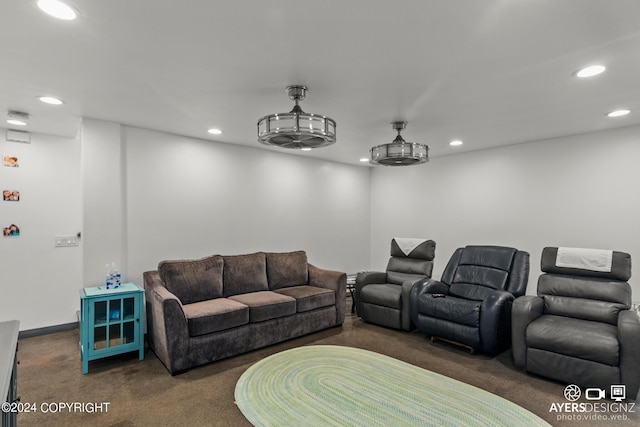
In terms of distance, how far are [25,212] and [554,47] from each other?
542 centimetres

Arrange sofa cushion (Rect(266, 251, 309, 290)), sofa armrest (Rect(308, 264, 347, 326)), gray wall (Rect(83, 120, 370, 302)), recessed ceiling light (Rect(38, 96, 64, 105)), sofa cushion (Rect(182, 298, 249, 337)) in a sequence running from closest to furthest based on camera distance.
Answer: recessed ceiling light (Rect(38, 96, 64, 105)) → sofa cushion (Rect(182, 298, 249, 337)) → gray wall (Rect(83, 120, 370, 302)) → sofa armrest (Rect(308, 264, 347, 326)) → sofa cushion (Rect(266, 251, 309, 290))

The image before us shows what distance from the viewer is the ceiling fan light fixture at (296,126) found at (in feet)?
8.05

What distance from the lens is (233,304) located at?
346 centimetres

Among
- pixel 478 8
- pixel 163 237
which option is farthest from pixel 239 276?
pixel 478 8

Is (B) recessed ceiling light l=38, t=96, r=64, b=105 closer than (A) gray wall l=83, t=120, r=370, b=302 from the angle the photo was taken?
Yes

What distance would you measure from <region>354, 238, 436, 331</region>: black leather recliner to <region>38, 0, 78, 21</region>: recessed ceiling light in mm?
3922

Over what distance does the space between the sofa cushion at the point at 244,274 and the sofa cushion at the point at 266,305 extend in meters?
0.15

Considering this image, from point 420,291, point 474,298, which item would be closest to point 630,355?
point 474,298

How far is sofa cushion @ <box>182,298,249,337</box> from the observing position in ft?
10.1

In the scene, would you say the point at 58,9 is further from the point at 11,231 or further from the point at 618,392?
the point at 618,392

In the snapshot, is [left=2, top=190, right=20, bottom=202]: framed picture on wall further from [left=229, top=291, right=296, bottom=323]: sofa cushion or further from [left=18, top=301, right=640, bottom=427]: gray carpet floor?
[left=229, top=291, right=296, bottom=323]: sofa cushion

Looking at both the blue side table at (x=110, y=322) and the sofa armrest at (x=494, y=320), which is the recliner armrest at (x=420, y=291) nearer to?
the sofa armrest at (x=494, y=320)

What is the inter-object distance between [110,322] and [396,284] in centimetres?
347

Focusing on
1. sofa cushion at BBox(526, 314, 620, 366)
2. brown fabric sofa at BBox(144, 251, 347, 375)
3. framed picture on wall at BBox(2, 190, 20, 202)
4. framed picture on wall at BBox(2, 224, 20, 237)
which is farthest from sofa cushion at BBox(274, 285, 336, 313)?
framed picture on wall at BBox(2, 190, 20, 202)
